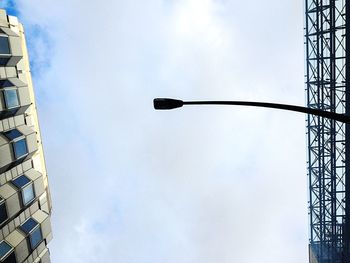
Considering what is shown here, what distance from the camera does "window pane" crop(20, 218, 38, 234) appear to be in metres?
26.4

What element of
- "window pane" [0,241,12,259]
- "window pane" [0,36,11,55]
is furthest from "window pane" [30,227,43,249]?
"window pane" [0,36,11,55]

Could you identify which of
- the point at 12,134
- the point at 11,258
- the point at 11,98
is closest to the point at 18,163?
the point at 12,134

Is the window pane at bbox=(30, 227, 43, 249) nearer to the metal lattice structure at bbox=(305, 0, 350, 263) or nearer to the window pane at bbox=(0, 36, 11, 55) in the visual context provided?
the window pane at bbox=(0, 36, 11, 55)

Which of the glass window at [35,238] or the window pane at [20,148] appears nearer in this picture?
A: the window pane at [20,148]

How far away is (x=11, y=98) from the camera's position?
83.1ft

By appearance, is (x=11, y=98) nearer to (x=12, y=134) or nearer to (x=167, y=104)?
(x=12, y=134)

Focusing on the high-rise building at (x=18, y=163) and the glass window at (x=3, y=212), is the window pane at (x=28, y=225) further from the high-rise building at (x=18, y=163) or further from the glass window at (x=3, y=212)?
the glass window at (x=3, y=212)

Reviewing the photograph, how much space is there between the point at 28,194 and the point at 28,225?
228cm

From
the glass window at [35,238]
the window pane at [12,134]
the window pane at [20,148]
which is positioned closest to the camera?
the window pane at [12,134]

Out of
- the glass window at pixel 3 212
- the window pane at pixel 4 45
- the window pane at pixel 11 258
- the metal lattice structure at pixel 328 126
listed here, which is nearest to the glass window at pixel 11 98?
the window pane at pixel 4 45

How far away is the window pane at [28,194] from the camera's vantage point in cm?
2630

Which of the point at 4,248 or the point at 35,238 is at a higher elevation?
the point at 4,248

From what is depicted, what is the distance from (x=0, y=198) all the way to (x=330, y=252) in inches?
1248

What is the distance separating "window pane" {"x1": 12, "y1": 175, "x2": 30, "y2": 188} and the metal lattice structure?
24822mm
